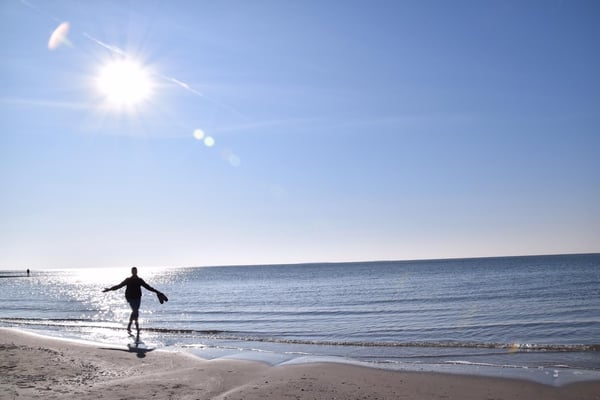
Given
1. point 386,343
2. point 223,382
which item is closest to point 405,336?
point 386,343

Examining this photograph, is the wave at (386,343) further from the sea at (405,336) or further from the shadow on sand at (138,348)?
the shadow on sand at (138,348)

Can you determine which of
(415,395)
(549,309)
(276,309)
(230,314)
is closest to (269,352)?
(415,395)

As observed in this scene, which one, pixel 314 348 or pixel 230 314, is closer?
pixel 314 348

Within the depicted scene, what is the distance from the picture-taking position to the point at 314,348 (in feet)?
47.8

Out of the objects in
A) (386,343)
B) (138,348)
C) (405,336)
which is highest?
(138,348)

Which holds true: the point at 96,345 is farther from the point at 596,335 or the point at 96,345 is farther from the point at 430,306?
the point at 430,306

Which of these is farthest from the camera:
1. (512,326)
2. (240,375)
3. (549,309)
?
(549,309)

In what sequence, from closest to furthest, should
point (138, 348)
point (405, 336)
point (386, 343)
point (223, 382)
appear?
point (223, 382) → point (138, 348) → point (386, 343) → point (405, 336)

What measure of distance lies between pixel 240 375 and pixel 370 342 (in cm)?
683

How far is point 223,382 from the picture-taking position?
9008 millimetres

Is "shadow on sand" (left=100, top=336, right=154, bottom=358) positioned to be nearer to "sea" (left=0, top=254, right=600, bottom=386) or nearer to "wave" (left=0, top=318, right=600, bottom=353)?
"sea" (left=0, top=254, right=600, bottom=386)

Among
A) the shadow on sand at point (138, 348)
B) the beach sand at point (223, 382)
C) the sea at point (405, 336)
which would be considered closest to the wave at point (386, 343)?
the sea at point (405, 336)

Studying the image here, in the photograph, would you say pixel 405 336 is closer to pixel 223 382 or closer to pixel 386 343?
pixel 386 343

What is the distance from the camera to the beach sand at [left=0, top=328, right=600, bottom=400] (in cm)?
791
